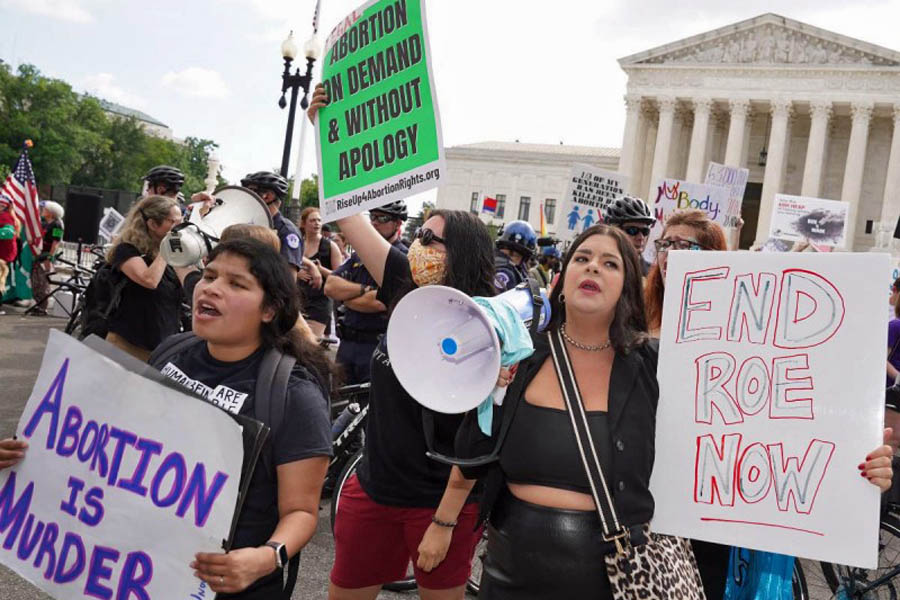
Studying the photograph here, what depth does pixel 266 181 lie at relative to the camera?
19.1 ft

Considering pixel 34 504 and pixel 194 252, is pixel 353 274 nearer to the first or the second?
pixel 194 252

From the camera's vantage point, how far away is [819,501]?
2295mm

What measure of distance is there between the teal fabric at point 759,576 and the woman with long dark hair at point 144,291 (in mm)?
3475

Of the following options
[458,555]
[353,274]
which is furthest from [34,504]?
[353,274]

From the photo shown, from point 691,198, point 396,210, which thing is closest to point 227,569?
point 396,210

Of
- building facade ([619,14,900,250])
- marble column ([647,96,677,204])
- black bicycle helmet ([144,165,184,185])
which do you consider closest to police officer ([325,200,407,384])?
black bicycle helmet ([144,165,184,185])

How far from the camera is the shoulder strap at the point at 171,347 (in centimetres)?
253

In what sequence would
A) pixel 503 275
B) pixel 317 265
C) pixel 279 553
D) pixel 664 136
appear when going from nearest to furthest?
pixel 279 553
pixel 503 275
pixel 317 265
pixel 664 136

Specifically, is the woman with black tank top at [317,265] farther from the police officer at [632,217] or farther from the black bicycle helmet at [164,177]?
the police officer at [632,217]

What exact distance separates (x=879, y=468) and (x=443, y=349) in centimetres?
120

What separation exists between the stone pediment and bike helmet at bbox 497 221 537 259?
5483cm

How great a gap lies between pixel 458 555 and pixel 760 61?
57.9 metres

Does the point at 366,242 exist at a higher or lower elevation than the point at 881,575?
higher

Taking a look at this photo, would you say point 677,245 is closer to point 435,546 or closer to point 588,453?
point 588,453
